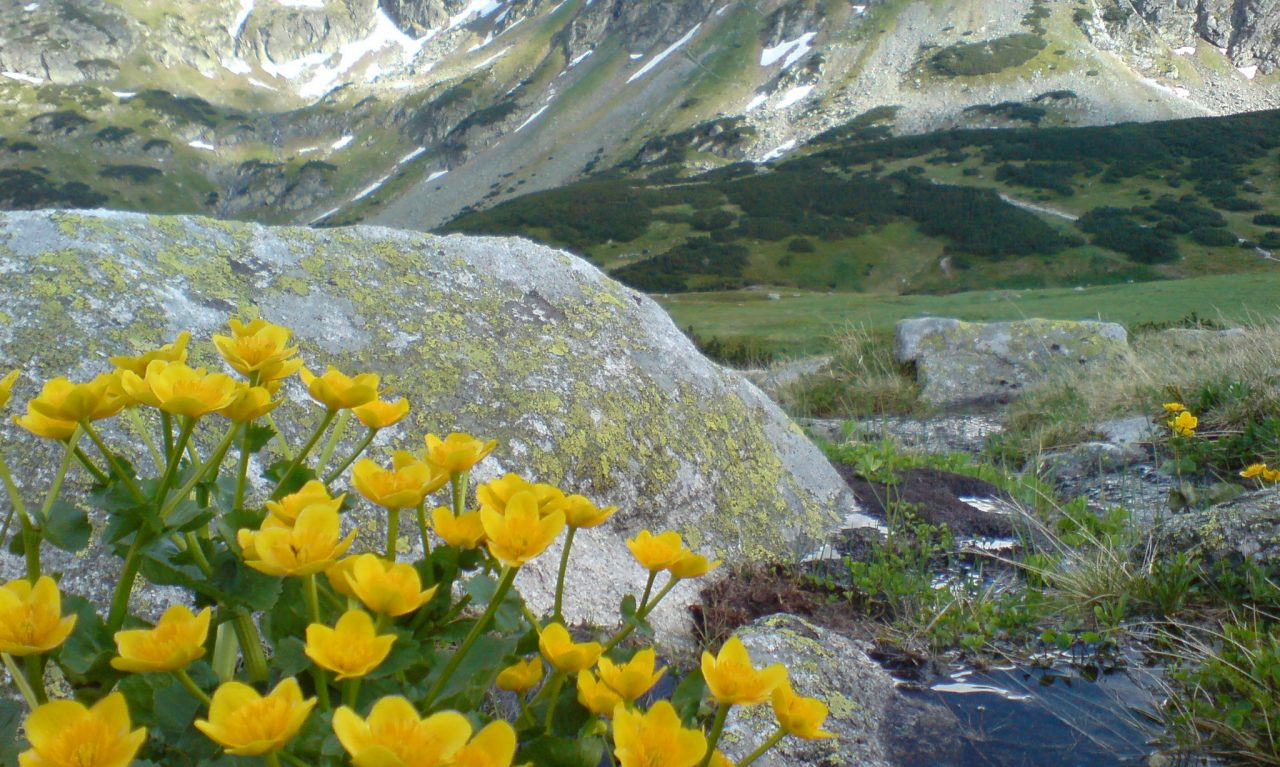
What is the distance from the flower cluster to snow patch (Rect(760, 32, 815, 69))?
474 ft

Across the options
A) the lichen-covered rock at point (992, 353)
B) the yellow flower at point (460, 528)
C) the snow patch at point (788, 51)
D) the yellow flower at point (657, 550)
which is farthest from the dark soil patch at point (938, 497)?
the snow patch at point (788, 51)

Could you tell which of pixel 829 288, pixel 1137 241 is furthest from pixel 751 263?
pixel 1137 241

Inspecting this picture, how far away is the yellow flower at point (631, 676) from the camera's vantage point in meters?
1.17

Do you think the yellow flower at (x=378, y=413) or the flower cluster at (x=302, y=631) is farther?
the yellow flower at (x=378, y=413)

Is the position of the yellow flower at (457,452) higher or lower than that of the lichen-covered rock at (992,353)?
higher

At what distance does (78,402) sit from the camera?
3.78 ft

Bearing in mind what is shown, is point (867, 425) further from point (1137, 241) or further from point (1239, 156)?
point (1239, 156)

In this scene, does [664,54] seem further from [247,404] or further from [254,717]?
[254,717]

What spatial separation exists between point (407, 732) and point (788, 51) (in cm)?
15100

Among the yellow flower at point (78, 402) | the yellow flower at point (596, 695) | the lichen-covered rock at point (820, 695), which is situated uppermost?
the yellow flower at point (78, 402)

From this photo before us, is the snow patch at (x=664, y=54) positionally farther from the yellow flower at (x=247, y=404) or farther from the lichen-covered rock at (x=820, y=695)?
the yellow flower at (x=247, y=404)

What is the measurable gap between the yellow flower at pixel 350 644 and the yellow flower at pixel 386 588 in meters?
Answer: 0.04

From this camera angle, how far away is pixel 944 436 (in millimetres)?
9117

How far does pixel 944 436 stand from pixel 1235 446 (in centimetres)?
364
